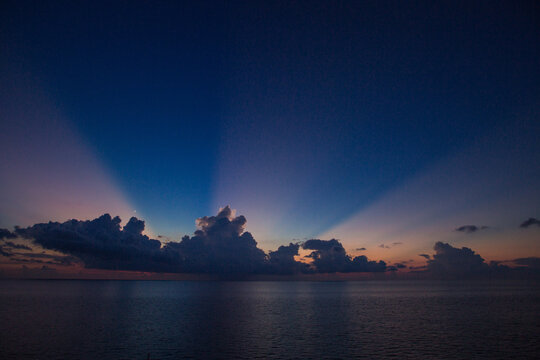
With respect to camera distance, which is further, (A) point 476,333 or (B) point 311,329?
(B) point 311,329

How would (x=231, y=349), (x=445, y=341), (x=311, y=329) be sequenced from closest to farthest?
(x=231, y=349)
(x=445, y=341)
(x=311, y=329)

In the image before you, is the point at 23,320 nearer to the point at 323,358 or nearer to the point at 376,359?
the point at 323,358

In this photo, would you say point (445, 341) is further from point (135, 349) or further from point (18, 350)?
point (18, 350)

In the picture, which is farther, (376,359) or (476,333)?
(476,333)

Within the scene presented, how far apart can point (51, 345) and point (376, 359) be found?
170 ft

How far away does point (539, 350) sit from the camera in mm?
48469

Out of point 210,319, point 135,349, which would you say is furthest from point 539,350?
point 210,319

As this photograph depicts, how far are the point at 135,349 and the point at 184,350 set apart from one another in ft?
26.4

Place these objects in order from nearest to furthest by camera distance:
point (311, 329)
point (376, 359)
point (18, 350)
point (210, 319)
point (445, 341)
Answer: point (376, 359) → point (18, 350) → point (445, 341) → point (311, 329) → point (210, 319)

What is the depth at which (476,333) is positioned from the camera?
206 ft

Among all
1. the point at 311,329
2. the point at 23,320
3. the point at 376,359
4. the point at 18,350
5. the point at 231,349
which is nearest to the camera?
the point at 376,359

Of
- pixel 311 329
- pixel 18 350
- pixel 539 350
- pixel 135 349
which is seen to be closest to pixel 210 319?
pixel 311 329

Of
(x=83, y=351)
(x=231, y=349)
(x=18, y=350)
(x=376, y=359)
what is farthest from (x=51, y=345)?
(x=376, y=359)

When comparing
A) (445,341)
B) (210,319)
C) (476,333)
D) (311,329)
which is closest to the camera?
(445,341)
